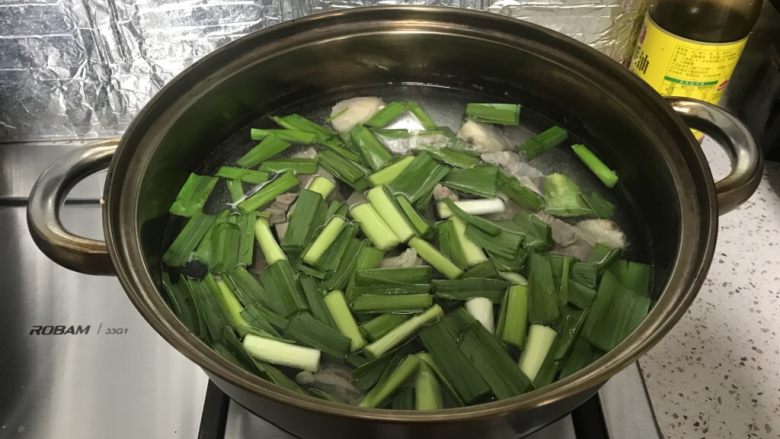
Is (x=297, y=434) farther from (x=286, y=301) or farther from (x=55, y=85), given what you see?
(x=55, y=85)

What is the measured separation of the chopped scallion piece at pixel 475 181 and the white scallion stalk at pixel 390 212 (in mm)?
105

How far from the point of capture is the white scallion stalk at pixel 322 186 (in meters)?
0.96

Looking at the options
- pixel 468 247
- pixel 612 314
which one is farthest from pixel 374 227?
pixel 612 314

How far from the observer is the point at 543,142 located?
41.2 inches

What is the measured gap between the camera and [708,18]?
111cm

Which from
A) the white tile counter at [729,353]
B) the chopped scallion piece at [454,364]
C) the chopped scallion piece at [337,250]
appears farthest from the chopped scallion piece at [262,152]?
the white tile counter at [729,353]

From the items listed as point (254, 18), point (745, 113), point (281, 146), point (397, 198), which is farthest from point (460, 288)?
point (745, 113)

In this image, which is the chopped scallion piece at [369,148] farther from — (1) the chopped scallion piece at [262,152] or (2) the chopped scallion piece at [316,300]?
(2) the chopped scallion piece at [316,300]

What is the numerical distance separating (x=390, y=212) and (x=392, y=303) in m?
0.16

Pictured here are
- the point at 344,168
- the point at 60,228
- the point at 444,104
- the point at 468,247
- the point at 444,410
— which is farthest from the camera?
the point at 444,104

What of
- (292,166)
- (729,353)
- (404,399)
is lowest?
(729,353)

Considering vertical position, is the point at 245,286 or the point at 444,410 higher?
the point at 444,410

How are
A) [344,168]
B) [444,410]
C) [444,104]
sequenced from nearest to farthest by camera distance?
1. [444,410]
2. [344,168]
3. [444,104]

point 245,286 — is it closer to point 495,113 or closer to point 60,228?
point 60,228
